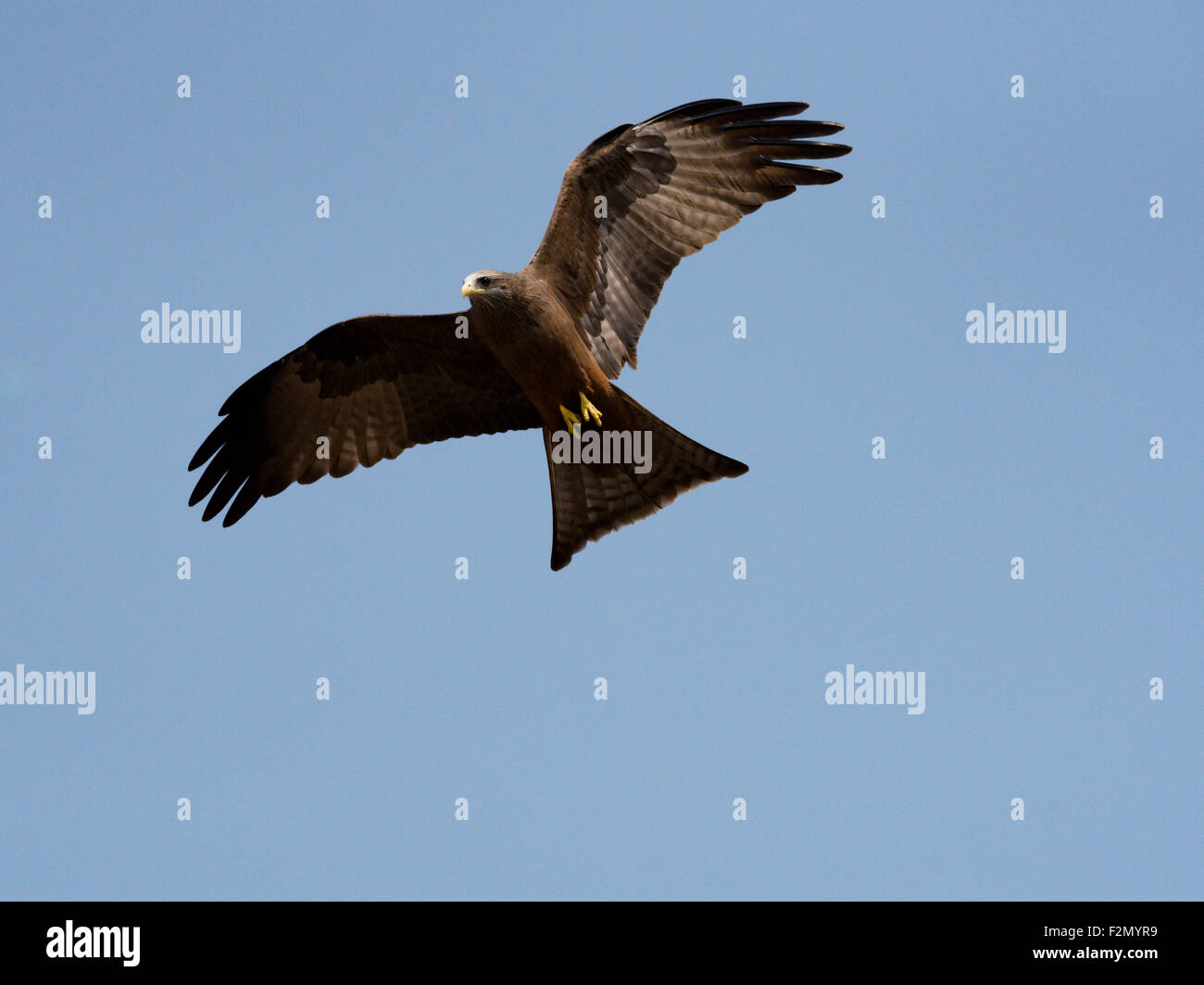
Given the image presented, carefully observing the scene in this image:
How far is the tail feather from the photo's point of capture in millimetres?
10195

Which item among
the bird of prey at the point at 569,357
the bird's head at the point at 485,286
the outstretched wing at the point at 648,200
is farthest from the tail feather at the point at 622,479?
the bird's head at the point at 485,286

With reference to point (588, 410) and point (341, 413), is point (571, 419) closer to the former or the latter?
point (588, 410)

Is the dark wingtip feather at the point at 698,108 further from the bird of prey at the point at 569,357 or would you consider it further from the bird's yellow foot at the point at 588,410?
the bird's yellow foot at the point at 588,410

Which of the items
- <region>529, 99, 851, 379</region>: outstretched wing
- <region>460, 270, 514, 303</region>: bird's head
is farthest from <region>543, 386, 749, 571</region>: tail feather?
<region>460, 270, 514, 303</region>: bird's head

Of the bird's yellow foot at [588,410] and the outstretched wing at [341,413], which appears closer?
the bird's yellow foot at [588,410]

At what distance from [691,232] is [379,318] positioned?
256 cm

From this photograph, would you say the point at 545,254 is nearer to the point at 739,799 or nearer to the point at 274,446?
the point at 274,446

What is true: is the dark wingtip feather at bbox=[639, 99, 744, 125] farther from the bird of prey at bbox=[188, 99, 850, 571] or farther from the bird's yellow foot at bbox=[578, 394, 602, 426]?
the bird's yellow foot at bbox=[578, 394, 602, 426]

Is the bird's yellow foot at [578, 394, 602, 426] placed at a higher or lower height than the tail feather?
higher

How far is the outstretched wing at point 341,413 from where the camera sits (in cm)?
1130

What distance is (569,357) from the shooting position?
397 inches

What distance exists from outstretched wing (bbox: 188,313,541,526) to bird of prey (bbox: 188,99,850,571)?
11 millimetres

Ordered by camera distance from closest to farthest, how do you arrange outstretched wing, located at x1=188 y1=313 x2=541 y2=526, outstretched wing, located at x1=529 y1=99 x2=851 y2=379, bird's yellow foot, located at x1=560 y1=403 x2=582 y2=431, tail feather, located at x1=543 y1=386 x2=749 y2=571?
tail feather, located at x1=543 y1=386 x2=749 y2=571, bird's yellow foot, located at x1=560 y1=403 x2=582 y2=431, outstretched wing, located at x1=529 y1=99 x2=851 y2=379, outstretched wing, located at x1=188 y1=313 x2=541 y2=526

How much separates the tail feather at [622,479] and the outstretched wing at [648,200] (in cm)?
75
